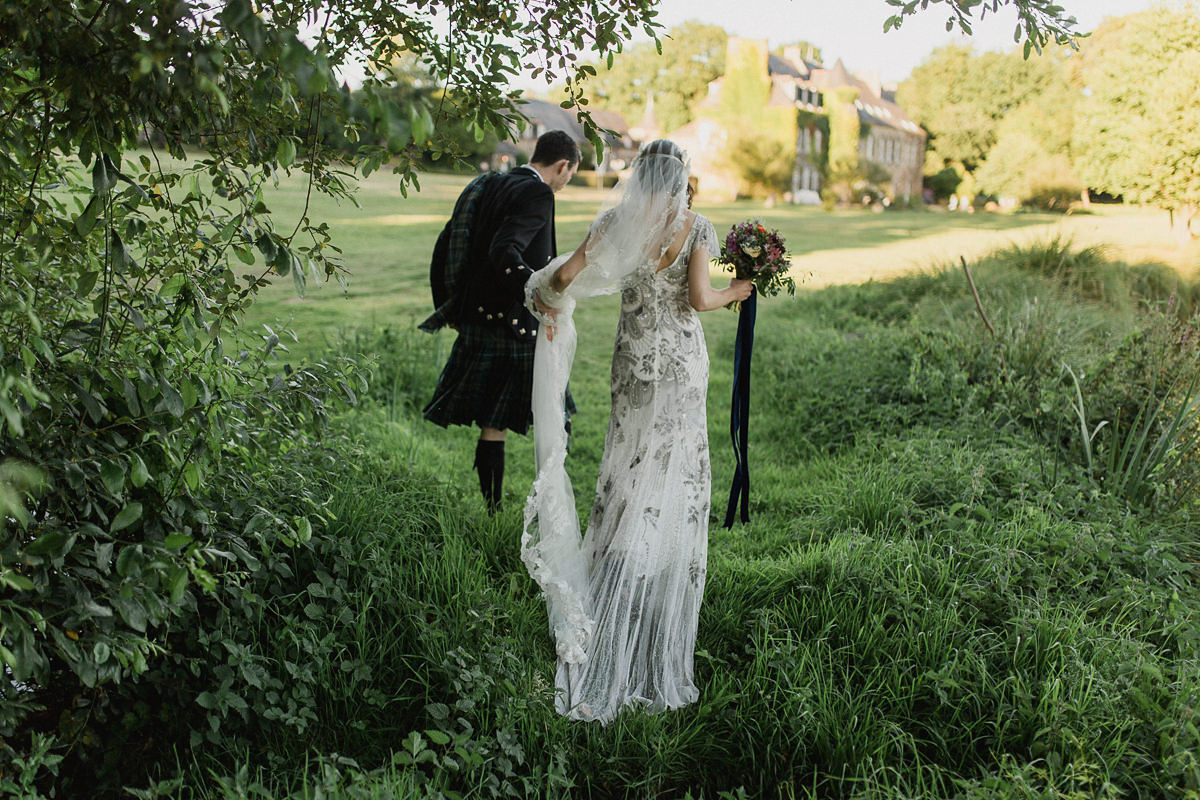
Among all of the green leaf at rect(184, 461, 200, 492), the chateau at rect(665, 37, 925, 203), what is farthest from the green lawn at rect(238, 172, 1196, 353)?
the chateau at rect(665, 37, 925, 203)

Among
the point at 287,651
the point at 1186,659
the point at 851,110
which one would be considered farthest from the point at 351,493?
the point at 851,110

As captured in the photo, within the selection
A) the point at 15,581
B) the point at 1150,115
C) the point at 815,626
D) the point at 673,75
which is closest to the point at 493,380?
the point at 815,626

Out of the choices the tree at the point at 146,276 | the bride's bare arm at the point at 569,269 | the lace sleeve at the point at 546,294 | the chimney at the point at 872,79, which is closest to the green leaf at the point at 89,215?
the tree at the point at 146,276

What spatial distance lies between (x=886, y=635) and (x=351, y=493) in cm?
243

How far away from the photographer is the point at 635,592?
11.9 feet

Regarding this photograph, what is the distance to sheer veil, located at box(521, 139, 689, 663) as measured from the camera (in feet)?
11.5

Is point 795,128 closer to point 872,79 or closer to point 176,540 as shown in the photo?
point 872,79

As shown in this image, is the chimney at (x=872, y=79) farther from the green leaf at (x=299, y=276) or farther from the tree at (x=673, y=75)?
the green leaf at (x=299, y=276)

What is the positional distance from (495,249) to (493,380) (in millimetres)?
770

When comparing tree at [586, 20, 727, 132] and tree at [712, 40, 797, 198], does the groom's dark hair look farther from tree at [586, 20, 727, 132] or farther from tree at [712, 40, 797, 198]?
tree at [586, 20, 727, 132]

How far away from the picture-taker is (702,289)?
3.72 meters

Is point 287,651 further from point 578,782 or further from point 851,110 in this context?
point 851,110

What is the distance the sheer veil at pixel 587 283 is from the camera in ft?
11.5

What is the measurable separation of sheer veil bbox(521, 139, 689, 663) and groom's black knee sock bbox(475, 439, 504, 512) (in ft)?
3.04
